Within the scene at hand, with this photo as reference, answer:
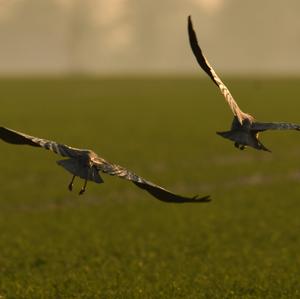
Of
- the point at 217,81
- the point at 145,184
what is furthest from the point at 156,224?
the point at 145,184

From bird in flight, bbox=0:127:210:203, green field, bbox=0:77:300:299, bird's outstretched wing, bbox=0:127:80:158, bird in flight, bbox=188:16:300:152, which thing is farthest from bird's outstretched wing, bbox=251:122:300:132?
green field, bbox=0:77:300:299

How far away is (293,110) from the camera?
6638cm

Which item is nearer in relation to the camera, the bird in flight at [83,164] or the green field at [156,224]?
the bird in flight at [83,164]

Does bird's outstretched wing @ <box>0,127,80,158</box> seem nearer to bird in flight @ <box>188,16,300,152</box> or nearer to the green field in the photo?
bird in flight @ <box>188,16,300,152</box>

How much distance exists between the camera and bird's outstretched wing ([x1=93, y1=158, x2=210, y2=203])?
681 cm

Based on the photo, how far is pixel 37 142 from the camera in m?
7.05

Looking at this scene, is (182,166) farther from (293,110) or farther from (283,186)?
(293,110)

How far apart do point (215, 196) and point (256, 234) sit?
22.2 feet

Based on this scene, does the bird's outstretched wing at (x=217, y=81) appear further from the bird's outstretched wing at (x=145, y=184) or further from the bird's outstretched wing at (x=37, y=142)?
the bird's outstretched wing at (x=37, y=142)

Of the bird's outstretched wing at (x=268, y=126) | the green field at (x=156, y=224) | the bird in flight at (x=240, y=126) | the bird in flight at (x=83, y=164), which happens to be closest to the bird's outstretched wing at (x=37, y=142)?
the bird in flight at (x=83, y=164)

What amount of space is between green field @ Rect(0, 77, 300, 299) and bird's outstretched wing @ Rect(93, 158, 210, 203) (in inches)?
273

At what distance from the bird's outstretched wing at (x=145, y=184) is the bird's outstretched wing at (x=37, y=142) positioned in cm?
26

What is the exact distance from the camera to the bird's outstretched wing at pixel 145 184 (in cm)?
681

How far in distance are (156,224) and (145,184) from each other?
1508 cm
